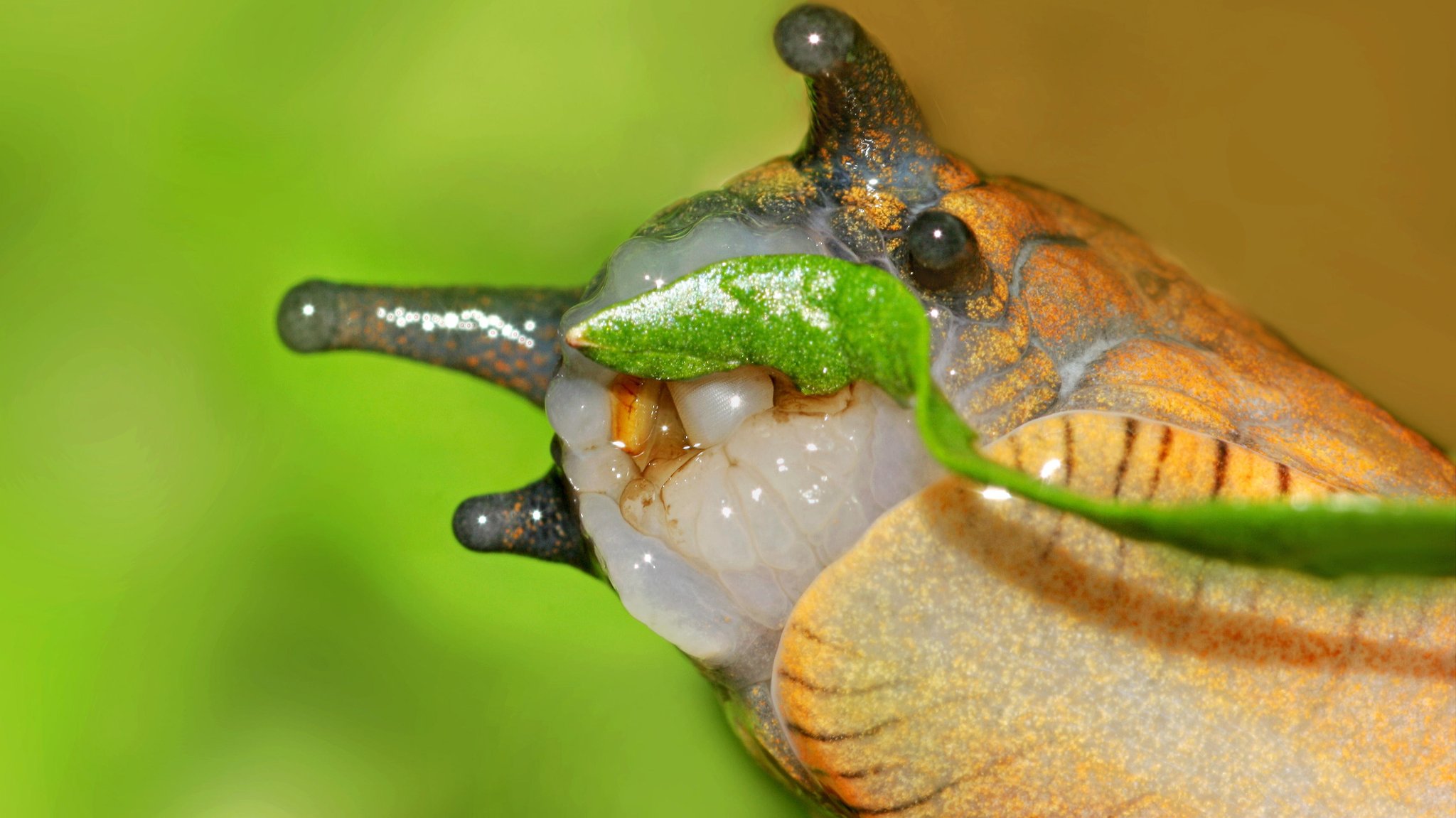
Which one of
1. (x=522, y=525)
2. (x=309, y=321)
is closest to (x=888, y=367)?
(x=522, y=525)

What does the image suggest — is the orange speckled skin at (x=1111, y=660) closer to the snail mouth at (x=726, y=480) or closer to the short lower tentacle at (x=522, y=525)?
the snail mouth at (x=726, y=480)

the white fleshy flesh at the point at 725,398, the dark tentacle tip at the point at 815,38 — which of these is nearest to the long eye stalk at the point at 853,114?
the dark tentacle tip at the point at 815,38

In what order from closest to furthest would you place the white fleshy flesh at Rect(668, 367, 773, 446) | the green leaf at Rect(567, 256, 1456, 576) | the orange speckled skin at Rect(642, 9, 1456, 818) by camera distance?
1. the green leaf at Rect(567, 256, 1456, 576)
2. the orange speckled skin at Rect(642, 9, 1456, 818)
3. the white fleshy flesh at Rect(668, 367, 773, 446)

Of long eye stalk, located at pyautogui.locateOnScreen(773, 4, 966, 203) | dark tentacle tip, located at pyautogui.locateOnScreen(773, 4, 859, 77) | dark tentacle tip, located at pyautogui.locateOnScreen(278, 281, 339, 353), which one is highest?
dark tentacle tip, located at pyautogui.locateOnScreen(773, 4, 859, 77)

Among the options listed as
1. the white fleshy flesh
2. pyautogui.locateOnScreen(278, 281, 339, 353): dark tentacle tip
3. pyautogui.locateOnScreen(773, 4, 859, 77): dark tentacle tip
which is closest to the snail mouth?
the white fleshy flesh

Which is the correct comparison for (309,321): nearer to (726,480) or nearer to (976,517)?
(726,480)

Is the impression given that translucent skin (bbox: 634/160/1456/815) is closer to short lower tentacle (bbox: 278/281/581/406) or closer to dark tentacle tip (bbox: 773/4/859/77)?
dark tentacle tip (bbox: 773/4/859/77)

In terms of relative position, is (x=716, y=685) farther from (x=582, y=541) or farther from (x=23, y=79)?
(x=23, y=79)
